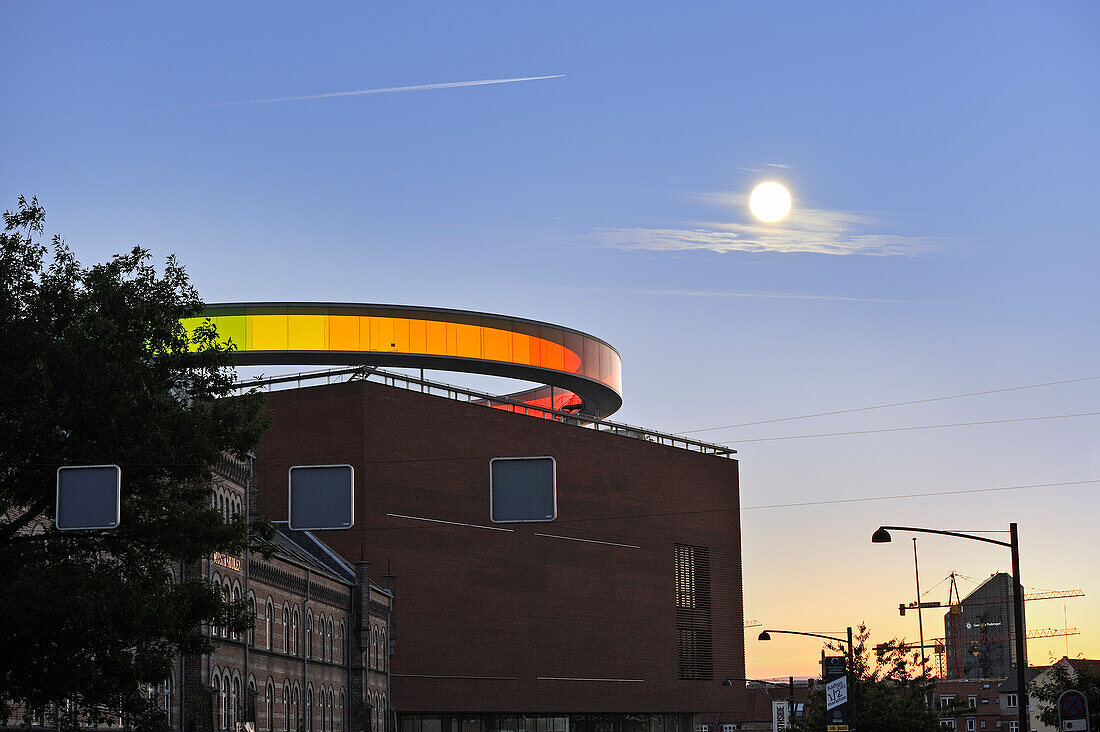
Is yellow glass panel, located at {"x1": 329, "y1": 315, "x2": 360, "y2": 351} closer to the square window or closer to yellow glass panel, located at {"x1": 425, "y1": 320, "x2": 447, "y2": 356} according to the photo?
yellow glass panel, located at {"x1": 425, "y1": 320, "x2": 447, "y2": 356}

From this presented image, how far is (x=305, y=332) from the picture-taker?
276ft

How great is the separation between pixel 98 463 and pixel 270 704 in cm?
2989

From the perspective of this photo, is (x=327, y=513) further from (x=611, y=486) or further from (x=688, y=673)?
(x=688, y=673)

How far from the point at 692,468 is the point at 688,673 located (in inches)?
579

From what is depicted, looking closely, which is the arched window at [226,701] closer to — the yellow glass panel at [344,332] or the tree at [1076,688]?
the tree at [1076,688]

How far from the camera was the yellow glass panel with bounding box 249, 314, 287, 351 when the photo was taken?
83.8 meters

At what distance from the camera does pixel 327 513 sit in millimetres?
26500

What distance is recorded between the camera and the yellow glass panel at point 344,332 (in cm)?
8444

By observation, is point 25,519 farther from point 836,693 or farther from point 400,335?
point 400,335

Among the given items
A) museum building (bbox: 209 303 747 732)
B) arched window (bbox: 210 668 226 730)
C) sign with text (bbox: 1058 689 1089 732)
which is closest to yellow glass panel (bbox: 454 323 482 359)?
museum building (bbox: 209 303 747 732)

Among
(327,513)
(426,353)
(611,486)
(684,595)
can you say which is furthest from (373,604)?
(327,513)

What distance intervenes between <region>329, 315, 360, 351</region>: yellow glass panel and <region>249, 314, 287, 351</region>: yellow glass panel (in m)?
2.73

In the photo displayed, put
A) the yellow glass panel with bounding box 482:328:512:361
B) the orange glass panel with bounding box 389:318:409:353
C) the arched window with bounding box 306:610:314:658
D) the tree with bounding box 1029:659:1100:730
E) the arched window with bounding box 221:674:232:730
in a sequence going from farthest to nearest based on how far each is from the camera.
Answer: the yellow glass panel with bounding box 482:328:512:361 < the orange glass panel with bounding box 389:318:409:353 < the arched window with bounding box 306:610:314:658 < the tree with bounding box 1029:659:1100:730 < the arched window with bounding box 221:674:232:730

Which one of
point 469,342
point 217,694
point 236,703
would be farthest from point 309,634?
point 469,342
